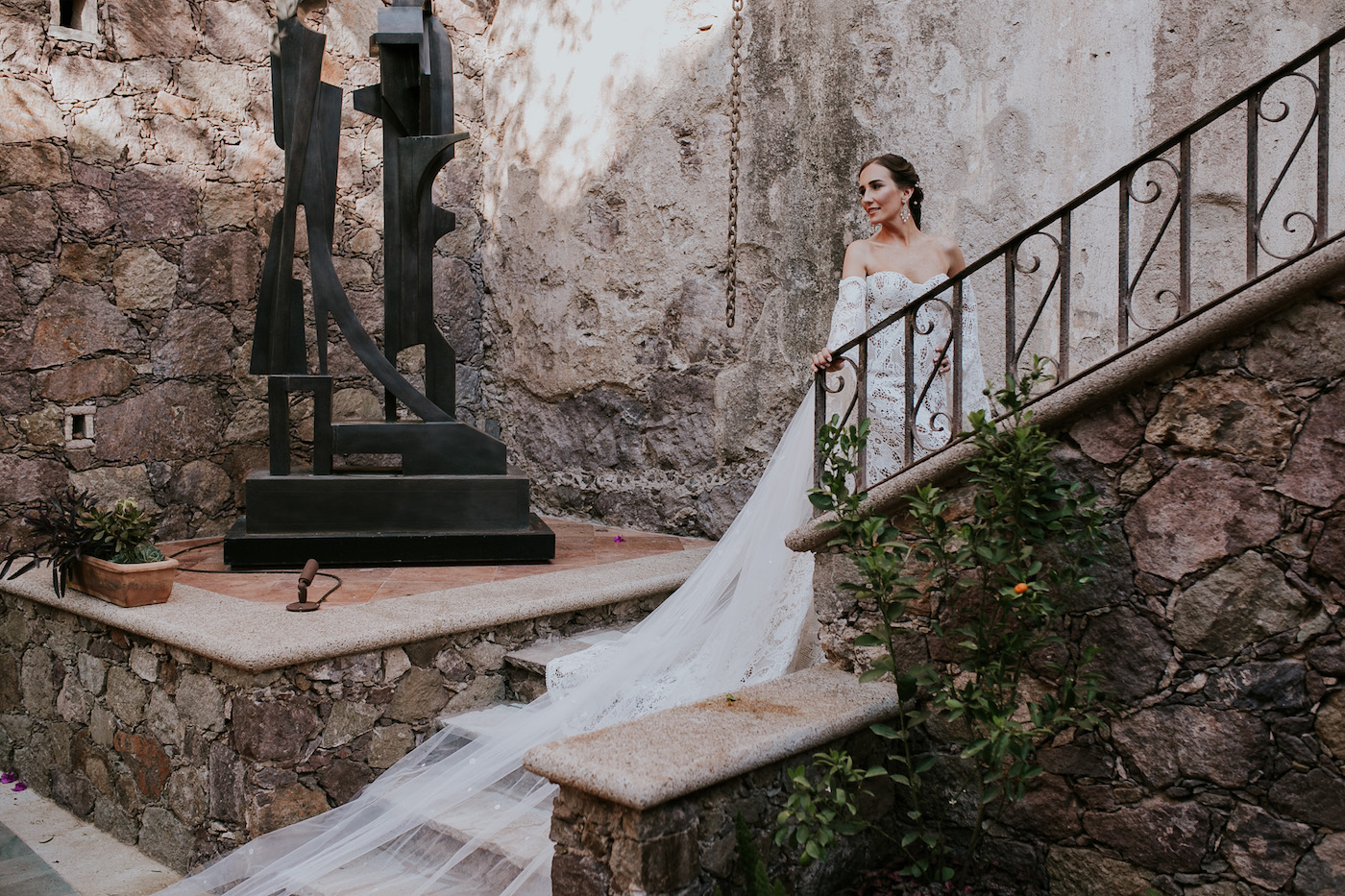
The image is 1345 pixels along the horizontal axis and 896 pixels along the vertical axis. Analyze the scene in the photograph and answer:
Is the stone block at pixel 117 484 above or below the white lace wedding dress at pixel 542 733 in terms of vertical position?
above

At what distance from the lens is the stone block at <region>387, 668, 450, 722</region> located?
3.21 m

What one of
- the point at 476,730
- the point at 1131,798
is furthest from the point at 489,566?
the point at 1131,798

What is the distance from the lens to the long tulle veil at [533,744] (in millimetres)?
2559

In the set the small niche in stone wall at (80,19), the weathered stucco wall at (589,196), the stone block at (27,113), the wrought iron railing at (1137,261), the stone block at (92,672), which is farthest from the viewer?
the small niche in stone wall at (80,19)

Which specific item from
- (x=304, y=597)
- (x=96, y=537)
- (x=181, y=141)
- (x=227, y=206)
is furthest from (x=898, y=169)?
(x=181, y=141)

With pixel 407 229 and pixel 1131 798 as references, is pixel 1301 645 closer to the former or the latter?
pixel 1131 798

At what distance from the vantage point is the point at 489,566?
4.25 metres

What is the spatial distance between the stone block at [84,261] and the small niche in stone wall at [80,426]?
0.63m

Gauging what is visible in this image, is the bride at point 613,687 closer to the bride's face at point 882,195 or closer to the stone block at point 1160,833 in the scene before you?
the bride's face at point 882,195

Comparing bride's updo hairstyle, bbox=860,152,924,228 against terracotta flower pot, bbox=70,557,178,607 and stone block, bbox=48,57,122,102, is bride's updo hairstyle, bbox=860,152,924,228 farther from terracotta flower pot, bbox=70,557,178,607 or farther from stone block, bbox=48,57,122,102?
stone block, bbox=48,57,122,102

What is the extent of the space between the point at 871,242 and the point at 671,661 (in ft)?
5.28

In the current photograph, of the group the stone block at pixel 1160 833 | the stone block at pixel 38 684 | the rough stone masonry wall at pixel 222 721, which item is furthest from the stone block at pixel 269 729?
the stone block at pixel 1160 833

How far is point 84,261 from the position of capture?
474 centimetres

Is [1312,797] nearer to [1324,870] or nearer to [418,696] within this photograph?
[1324,870]
